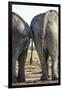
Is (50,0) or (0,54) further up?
(50,0)

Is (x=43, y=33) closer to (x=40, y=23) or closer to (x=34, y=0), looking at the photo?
(x=40, y=23)

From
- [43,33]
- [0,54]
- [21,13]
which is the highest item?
[21,13]

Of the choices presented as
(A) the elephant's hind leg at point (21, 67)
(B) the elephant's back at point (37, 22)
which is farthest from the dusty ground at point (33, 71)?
(B) the elephant's back at point (37, 22)

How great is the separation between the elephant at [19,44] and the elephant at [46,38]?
0.31ft

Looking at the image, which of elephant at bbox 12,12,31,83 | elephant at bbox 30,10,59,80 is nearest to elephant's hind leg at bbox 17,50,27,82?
elephant at bbox 12,12,31,83

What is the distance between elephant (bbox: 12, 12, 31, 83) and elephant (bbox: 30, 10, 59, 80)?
9 cm

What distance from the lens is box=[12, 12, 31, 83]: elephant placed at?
7.27 ft

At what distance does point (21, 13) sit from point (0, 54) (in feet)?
1.43

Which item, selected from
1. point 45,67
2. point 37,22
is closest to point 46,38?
point 37,22

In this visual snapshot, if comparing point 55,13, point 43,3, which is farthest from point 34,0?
point 55,13

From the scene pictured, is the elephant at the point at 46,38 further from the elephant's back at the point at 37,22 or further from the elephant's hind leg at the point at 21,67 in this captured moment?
the elephant's hind leg at the point at 21,67

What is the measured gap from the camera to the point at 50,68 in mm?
2328

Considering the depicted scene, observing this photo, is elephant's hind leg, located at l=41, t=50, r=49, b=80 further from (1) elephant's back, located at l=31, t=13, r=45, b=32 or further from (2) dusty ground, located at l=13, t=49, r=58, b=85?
(1) elephant's back, located at l=31, t=13, r=45, b=32

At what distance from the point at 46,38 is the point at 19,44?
28cm
